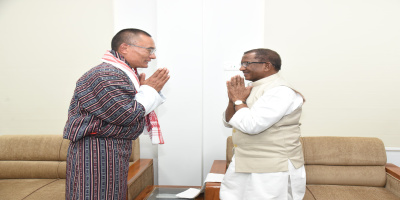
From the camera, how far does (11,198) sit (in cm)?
243

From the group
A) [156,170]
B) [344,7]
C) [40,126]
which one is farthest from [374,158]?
[40,126]

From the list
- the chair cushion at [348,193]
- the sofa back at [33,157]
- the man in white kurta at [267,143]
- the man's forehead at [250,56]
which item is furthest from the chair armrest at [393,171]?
the sofa back at [33,157]

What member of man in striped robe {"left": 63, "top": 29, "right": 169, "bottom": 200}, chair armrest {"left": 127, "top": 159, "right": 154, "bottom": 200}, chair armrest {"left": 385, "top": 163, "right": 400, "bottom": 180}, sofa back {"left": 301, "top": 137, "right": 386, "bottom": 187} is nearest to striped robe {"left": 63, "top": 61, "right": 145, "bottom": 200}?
man in striped robe {"left": 63, "top": 29, "right": 169, "bottom": 200}

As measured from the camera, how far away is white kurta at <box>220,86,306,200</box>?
1687 mm

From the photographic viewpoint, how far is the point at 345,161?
9.02 ft

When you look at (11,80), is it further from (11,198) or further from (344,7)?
(344,7)

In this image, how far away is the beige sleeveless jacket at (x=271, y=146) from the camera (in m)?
1.74

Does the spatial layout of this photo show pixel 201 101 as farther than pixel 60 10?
No

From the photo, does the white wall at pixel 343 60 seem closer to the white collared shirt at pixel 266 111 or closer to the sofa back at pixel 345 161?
the sofa back at pixel 345 161

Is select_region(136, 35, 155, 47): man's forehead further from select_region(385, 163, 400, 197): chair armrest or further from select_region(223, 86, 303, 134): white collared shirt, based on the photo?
select_region(385, 163, 400, 197): chair armrest

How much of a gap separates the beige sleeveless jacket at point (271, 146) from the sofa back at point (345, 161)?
1.05 metres

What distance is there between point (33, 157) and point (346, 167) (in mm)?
2851

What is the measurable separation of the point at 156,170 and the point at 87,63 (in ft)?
4.48

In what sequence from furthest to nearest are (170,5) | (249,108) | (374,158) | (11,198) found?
1. (170,5)
2. (374,158)
3. (11,198)
4. (249,108)
